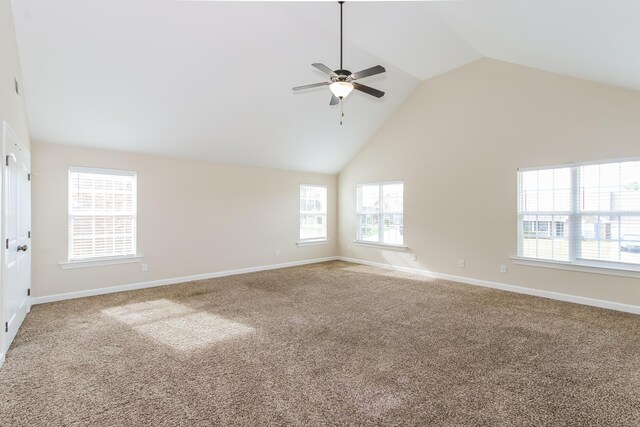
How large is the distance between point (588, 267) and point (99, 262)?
7023mm

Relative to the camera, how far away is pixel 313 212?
306 inches

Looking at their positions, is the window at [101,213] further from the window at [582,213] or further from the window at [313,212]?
the window at [582,213]

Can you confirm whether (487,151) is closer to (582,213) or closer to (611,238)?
(582,213)

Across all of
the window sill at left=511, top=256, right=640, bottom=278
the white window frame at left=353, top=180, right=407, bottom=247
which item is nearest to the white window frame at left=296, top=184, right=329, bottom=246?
the white window frame at left=353, top=180, right=407, bottom=247

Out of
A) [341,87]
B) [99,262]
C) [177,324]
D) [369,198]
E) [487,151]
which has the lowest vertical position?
[177,324]

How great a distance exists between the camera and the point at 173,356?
2807 millimetres

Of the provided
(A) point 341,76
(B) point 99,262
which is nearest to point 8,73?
(B) point 99,262

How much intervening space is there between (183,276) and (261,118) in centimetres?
313

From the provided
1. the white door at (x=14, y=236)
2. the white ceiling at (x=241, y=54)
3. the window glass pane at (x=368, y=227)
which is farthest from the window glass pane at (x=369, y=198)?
the white door at (x=14, y=236)

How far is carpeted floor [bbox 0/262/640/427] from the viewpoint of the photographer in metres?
2.03

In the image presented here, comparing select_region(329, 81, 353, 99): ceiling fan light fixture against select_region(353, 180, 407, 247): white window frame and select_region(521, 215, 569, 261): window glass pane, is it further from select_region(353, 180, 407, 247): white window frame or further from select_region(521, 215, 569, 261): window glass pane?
select_region(353, 180, 407, 247): white window frame

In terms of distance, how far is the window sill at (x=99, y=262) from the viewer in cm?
456

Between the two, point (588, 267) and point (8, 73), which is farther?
point (588, 267)

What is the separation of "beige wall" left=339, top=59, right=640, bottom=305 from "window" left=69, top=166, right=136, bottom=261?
15.7 feet
